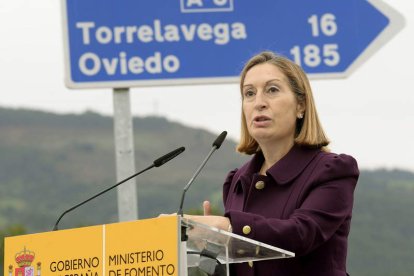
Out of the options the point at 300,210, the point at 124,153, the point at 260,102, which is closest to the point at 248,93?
the point at 260,102

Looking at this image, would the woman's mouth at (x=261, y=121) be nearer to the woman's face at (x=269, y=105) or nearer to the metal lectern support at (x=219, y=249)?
the woman's face at (x=269, y=105)

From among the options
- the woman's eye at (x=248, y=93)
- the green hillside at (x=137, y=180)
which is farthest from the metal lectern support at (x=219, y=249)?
the green hillside at (x=137, y=180)

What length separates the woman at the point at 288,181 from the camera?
4598 mm

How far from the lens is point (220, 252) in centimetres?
459

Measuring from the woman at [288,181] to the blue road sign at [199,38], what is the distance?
2391 mm

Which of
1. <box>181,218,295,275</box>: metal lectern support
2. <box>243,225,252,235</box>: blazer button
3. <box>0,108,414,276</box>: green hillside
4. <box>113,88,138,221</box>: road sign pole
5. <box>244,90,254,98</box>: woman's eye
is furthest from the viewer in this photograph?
<box>0,108,414,276</box>: green hillside

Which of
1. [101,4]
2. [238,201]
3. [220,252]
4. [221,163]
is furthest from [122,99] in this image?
[221,163]

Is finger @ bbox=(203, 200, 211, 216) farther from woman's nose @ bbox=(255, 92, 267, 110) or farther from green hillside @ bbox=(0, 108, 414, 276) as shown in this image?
green hillside @ bbox=(0, 108, 414, 276)

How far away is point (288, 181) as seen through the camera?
489cm

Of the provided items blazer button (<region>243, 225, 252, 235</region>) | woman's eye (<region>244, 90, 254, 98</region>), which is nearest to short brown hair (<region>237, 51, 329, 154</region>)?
woman's eye (<region>244, 90, 254, 98</region>)

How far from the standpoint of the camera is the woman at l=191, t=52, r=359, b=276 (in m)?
4.60

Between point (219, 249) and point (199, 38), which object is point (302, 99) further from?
point (199, 38)

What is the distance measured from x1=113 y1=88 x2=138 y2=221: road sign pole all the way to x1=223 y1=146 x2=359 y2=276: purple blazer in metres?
2.34

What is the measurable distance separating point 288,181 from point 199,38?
2.71 metres
